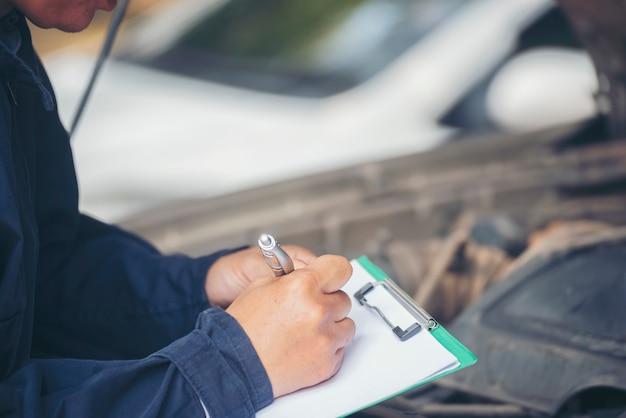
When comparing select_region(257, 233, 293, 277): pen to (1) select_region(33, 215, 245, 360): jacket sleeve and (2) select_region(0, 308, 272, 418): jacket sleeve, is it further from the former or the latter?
(1) select_region(33, 215, 245, 360): jacket sleeve

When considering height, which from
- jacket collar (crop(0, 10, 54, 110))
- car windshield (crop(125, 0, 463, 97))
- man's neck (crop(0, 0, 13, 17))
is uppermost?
man's neck (crop(0, 0, 13, 17))

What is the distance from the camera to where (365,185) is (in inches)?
102

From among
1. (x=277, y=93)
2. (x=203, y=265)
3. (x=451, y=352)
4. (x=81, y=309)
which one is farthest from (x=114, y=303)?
(x=277, y=93)

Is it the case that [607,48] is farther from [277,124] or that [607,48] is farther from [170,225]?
[277,124]

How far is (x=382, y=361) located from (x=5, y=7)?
745 mm

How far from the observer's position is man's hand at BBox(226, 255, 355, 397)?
40.8 inches

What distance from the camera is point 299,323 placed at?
1.04 meters

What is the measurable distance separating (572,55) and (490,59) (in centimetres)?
42

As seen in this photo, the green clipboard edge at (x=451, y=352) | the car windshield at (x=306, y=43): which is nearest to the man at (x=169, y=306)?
the green clipboard edge at (x=451, y=352)

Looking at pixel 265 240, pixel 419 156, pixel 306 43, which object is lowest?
pixel 419 156

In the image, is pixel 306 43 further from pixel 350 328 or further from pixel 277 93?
pixel 350 328

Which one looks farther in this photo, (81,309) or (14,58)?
(81,309)

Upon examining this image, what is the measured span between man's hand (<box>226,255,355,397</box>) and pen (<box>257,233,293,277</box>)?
30mm

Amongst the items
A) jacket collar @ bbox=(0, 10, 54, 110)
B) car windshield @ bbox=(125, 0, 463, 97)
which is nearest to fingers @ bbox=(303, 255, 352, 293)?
jacket collar @ bbox=(0, 10, 54, 110)
